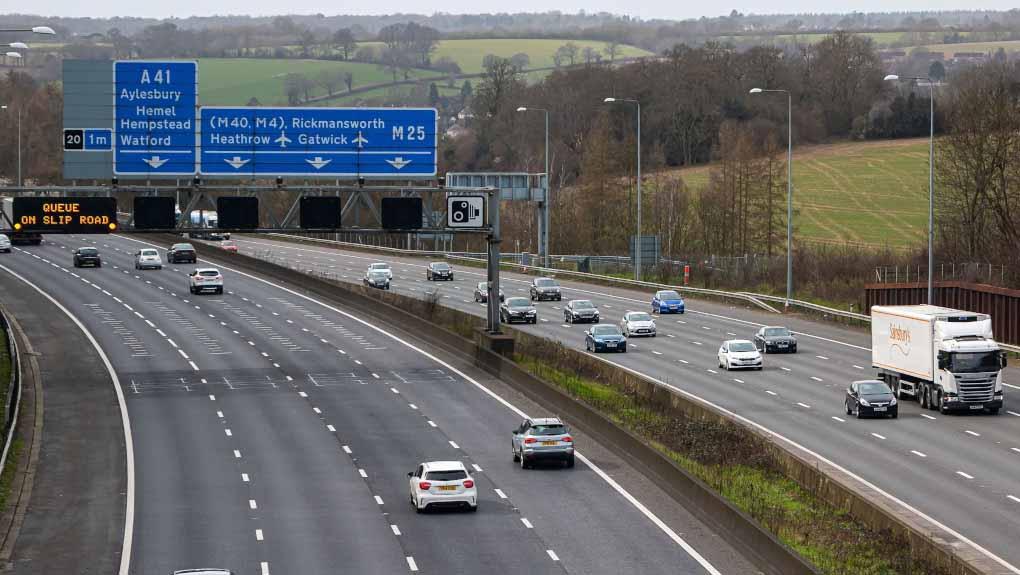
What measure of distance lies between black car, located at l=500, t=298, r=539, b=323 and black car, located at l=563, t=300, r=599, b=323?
5.84ft

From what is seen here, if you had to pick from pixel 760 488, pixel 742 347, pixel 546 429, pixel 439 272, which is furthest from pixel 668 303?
pixel 760 488

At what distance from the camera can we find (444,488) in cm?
3409

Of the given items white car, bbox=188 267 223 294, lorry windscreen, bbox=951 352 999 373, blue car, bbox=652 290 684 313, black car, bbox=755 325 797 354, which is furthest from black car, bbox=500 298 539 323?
lorry windscreen, bbox=951 352 999 373

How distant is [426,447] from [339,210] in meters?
15.4

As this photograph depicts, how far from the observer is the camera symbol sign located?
58.5m

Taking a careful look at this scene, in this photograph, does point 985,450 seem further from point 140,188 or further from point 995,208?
point 995,208

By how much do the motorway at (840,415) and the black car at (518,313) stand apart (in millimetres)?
1051

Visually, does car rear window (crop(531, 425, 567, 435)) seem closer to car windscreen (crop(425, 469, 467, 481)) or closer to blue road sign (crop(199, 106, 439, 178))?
car windscreen (crop(425, 469, 467, 481))

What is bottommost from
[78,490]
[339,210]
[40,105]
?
[78,490]

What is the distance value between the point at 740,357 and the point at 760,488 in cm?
2218

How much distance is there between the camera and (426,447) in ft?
140

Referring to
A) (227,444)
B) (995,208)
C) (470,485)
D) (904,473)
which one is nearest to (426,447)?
(227,444)

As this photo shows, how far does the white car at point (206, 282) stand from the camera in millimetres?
86812

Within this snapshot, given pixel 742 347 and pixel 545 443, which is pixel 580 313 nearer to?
pixel 742 347
